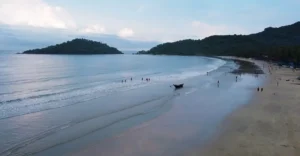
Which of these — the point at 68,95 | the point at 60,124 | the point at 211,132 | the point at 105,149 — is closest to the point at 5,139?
the point at 60,124

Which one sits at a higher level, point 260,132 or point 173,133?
point 260,132

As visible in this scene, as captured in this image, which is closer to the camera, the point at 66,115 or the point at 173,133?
the point at 173,133

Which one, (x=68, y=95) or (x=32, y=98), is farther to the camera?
(x=68, y=95)

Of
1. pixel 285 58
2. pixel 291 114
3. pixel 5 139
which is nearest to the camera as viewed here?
pixel 5 139

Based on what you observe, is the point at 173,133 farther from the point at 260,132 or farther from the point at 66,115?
the point at 66,115

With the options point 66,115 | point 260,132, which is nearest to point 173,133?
point 260,132

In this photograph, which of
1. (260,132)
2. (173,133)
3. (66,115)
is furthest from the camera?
(66,115)

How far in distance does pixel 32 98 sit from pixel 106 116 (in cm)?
1400

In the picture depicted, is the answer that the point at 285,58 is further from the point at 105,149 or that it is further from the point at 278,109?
the point at 105,149

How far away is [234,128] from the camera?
21.7 meters

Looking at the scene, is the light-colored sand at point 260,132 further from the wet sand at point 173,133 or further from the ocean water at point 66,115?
the ocean water at point 66,115

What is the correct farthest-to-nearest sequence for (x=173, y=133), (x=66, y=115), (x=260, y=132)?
(x=66, y=115)
(x=173, y=133)
(x=260, y=132)

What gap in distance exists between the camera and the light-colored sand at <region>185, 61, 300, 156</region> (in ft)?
54.3

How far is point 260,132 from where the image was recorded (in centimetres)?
2012
